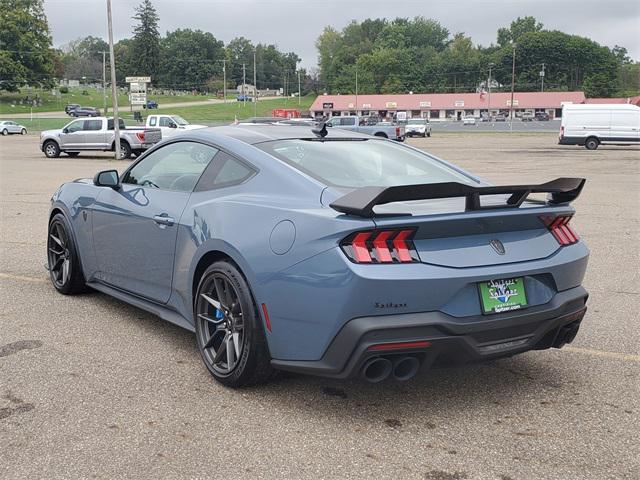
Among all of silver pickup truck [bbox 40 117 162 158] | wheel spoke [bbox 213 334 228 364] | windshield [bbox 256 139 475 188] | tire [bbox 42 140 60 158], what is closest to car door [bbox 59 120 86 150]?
silver pickup truck [bbox 40 117 162 158]

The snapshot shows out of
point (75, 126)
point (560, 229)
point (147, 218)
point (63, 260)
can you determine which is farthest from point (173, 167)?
point (75, 126)

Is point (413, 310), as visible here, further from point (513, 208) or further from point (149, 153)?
A: point (149, 153)

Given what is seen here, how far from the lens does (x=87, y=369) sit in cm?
419

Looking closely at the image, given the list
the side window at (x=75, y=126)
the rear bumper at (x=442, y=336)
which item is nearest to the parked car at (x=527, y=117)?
the side window at (x=75, y=126)

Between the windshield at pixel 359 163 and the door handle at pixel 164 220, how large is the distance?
738mm

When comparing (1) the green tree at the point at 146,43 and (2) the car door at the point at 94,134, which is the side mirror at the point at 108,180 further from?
(1) the green tree at the point at 146,43

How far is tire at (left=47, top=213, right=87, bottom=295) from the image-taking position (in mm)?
5688

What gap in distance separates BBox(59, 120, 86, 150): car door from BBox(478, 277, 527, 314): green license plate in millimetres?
26830

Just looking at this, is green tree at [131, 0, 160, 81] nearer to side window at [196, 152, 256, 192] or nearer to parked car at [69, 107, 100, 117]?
parked car at [69, 107, 100, 117]

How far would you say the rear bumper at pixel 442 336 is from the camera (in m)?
3.15

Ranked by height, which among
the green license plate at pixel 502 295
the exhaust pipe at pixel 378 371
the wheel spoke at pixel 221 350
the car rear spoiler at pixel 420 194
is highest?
the car rear spoiler at pixel 420 194

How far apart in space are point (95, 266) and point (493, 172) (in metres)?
15.5

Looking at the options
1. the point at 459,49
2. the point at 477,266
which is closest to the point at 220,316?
the point at 477,266

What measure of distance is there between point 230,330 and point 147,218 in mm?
1230
